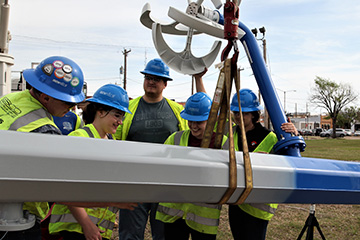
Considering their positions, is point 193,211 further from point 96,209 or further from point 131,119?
point 131,119

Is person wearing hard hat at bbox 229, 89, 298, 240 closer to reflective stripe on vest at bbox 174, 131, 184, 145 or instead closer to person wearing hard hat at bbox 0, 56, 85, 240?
reflective stripe on vest at bbox 174, 131, 184, 145

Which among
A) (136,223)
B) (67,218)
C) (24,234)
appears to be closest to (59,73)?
(24,234)

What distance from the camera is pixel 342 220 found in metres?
5.00

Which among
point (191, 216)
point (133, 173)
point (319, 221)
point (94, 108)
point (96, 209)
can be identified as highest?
point (94, 108)

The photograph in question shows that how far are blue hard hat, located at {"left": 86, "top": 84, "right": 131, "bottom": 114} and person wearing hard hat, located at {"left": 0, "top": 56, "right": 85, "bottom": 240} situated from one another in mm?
388

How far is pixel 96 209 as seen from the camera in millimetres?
2070

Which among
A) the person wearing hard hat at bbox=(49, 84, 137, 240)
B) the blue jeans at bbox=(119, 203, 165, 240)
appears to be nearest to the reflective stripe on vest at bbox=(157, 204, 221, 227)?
the person wearing hard hat at bbox=(49, 84, 137, 240)

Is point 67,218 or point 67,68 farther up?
point 67,68

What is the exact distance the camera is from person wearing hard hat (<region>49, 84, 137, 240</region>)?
6.30ft

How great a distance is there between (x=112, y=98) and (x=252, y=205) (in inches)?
48.9

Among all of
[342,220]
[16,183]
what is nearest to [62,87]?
[16,183]

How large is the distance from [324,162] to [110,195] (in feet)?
3.09

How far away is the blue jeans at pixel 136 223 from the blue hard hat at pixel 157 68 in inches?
46.4

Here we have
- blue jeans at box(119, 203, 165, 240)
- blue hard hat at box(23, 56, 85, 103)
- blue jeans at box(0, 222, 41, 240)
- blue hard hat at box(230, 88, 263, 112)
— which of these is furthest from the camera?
blue jeans at box(119, 203, 165, 240)
